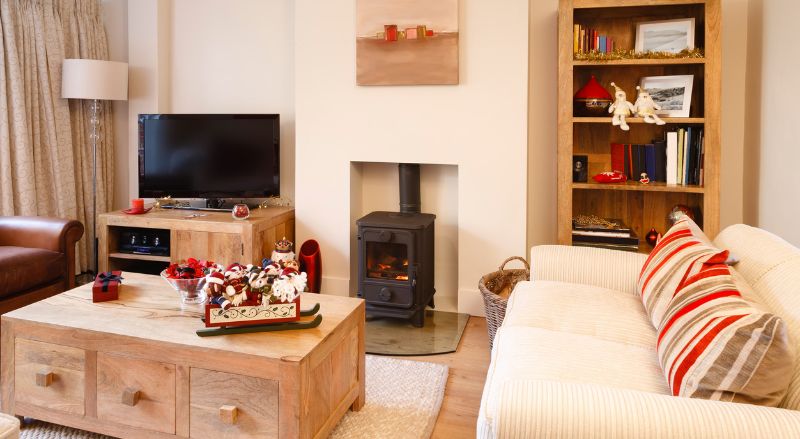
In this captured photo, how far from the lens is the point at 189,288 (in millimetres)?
2309

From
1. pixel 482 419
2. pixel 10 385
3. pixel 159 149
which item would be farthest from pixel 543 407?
pixel 159 149

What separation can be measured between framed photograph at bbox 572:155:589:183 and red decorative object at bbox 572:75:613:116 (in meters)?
0.27

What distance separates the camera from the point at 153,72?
4.48 meters

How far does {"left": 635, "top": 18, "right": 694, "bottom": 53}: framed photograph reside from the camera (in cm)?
328

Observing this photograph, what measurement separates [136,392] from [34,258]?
64.2 inches

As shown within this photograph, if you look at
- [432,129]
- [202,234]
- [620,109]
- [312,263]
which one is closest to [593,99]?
[620,109]

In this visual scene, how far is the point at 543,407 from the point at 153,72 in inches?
164

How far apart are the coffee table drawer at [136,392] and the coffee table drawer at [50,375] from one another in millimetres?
96

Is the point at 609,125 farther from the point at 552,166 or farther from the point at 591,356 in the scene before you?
the point at 591,356

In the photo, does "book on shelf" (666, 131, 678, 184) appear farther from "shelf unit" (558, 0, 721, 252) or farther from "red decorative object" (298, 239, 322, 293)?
"red decorative object" (298, 239, 322, 293)

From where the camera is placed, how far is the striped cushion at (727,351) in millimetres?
1229

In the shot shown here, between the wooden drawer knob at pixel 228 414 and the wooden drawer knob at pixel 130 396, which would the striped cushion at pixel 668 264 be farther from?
the wooden drawer knob at pixel 130 396

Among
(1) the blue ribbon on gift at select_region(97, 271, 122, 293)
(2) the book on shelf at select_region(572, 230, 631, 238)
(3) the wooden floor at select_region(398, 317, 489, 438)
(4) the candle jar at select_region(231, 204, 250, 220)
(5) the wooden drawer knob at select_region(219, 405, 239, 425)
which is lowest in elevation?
(3) the wooden floor at select_region(398, 317, 489, 438)

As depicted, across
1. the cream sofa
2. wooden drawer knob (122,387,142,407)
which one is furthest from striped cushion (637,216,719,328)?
wooden drawer knob (122,387,142,407)
